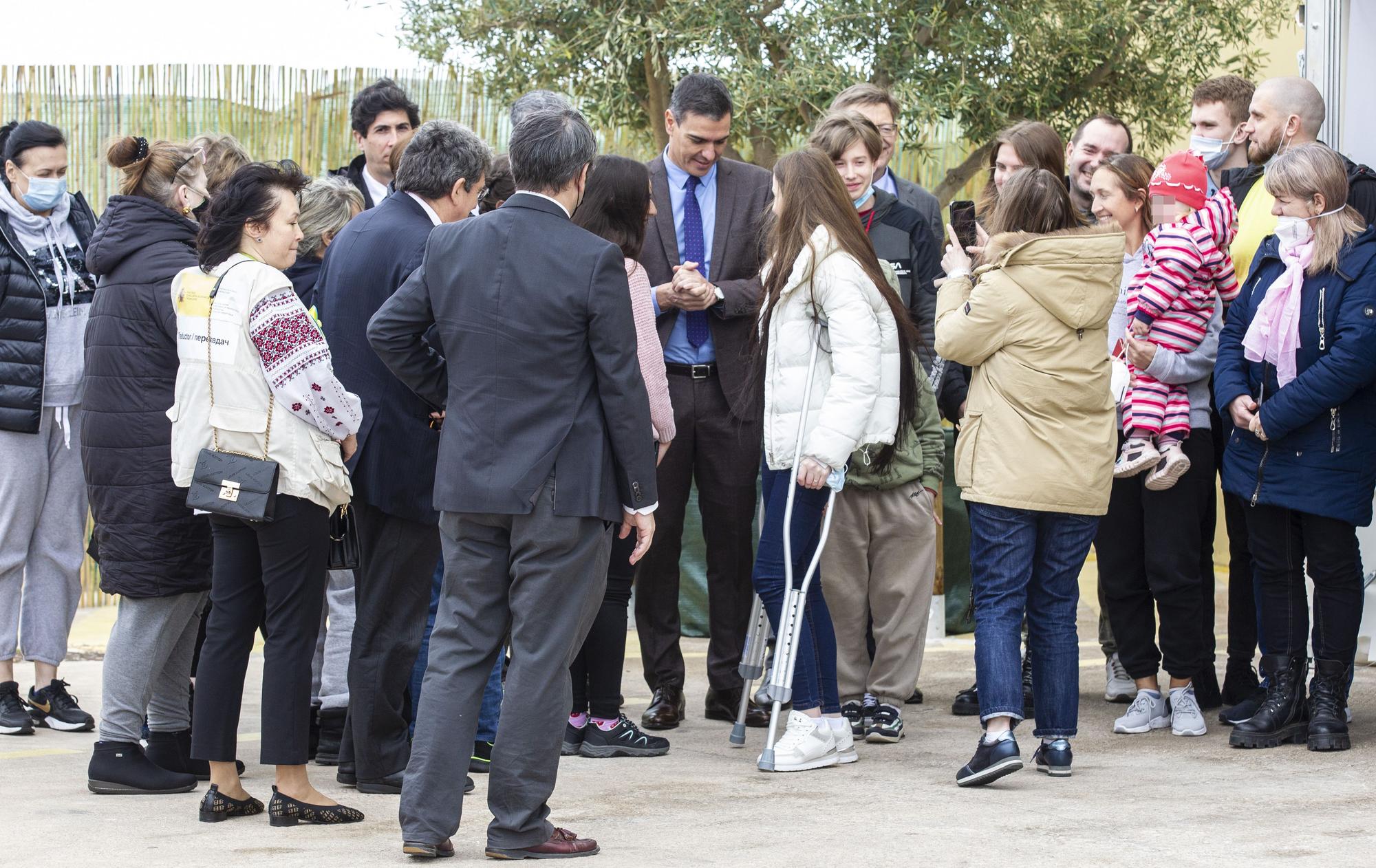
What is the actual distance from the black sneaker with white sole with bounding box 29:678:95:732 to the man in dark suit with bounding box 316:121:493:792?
160cm

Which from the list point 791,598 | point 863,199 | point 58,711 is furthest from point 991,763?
point 58,711

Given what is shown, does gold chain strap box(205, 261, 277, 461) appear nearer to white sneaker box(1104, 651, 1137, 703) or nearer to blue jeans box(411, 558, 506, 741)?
blue jeans box(411, 558, 506, 741)

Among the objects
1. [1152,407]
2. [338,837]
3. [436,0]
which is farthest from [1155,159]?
[338,837]

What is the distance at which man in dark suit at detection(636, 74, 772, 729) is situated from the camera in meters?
5.39

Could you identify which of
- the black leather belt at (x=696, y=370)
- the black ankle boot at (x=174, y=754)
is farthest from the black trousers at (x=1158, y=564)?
the black ankle boot at (x=174, y=754)

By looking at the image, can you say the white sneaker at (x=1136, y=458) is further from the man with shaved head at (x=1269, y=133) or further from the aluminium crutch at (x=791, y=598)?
the aluminium crutch at (x=791, y=598)

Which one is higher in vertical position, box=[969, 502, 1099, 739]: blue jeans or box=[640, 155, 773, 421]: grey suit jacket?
box=[640, 155, 773, 421]: grey suit jacket

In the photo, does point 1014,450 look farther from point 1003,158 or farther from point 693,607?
point 693,607

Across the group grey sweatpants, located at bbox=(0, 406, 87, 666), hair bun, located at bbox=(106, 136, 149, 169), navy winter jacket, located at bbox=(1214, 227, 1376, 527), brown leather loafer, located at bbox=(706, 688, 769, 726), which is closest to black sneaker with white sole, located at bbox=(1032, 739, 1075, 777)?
navy winter jacket, located at bbox=(1214, 227, 1376, 527)

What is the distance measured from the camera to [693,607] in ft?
25.2

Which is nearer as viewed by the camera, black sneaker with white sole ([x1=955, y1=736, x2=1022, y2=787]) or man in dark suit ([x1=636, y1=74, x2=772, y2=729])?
black sneaker with white sole ([x1=955, y1=736, x2=1022, y2=787])

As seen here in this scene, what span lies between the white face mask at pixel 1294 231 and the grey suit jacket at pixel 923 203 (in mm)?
1235

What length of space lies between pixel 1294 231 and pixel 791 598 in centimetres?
199

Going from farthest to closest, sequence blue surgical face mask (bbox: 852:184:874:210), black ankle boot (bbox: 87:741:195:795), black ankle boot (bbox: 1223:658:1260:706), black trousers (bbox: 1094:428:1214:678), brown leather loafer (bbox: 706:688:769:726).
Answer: brown leather loafer (bbox: 706:688:769:726) < blue surgical face mask (bbox: 852:184:874:210) < black ankle boot (bbox: 1223:658:1260:706) < black trousers (bbox: 1094:428:1214:678) < black ankle boot (bbox: 87:741:195:795)
